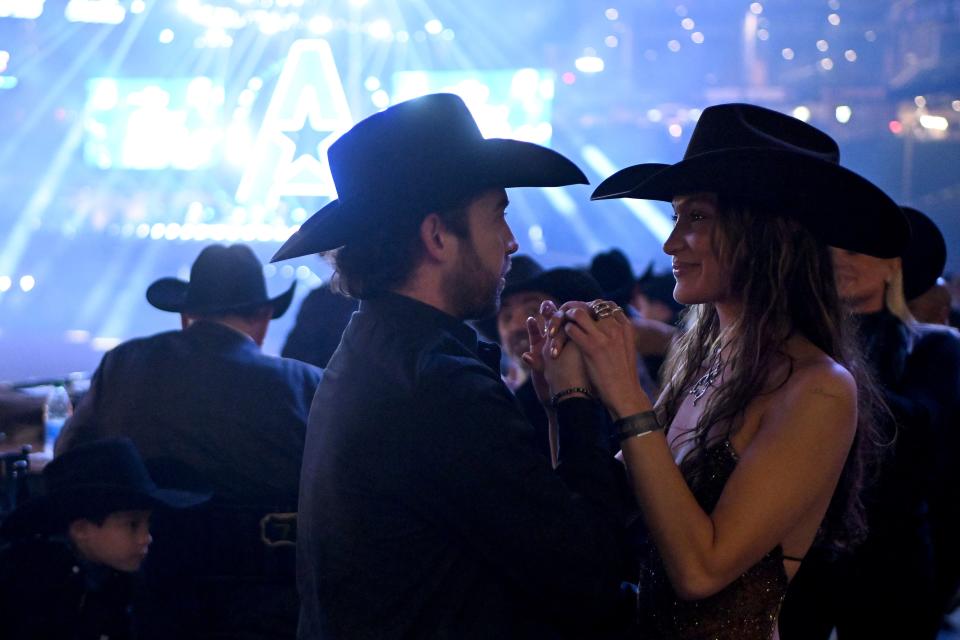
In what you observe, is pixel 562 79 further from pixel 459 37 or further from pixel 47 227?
pixel 47 227

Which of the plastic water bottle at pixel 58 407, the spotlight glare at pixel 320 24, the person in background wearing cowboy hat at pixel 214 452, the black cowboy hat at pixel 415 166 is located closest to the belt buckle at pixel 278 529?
the person in background wearing cowboy hat at pixel 214 452

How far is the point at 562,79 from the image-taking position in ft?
82.6

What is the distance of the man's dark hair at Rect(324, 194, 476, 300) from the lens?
5.24 feet

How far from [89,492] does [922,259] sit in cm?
344

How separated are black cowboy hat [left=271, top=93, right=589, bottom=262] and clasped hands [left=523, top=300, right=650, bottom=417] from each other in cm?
28

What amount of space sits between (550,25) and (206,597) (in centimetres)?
2328

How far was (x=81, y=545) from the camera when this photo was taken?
→ 3.08 metres

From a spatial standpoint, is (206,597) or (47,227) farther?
(47,227)

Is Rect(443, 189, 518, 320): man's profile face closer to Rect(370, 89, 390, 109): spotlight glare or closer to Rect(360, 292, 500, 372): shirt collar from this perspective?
Rect(360, 292, 500, 372): shirt collar

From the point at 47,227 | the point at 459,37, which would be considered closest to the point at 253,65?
the point at 459,37

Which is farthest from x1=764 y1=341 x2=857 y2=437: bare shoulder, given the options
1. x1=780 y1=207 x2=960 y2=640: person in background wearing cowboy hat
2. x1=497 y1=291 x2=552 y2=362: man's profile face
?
x1=497 y1=291 x2=552 y2=362: man's profile face

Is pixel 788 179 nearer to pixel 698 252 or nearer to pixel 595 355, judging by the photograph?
pixel 698 252

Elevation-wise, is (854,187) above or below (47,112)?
above

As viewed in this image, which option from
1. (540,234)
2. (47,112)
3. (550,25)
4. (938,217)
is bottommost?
(938,217)
